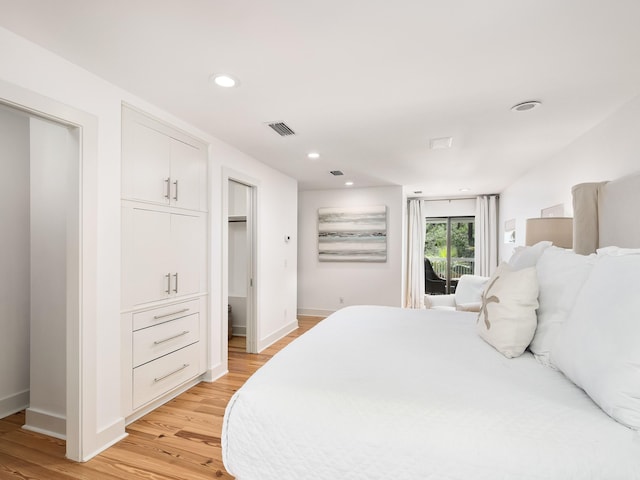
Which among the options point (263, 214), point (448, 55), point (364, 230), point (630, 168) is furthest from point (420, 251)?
point (448, 55)

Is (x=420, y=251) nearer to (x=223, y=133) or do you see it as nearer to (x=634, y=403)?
(x=223, y=133)

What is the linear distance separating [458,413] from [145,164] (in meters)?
2.53

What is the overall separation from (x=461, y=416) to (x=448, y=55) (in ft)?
5.91

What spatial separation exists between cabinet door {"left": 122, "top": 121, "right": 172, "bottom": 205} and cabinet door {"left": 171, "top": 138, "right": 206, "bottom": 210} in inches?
2.8

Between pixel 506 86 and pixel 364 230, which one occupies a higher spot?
pixel 506 86

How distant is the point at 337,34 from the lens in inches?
64.6

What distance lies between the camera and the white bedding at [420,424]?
0.91 meters

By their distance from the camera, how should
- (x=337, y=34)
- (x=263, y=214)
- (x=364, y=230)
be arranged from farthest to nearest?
(x=364, y=230) < (x=263, y=214) < (x=337, y=34)

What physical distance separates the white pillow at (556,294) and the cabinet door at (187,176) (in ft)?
8.66

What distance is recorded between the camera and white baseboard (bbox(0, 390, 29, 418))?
2.50 m

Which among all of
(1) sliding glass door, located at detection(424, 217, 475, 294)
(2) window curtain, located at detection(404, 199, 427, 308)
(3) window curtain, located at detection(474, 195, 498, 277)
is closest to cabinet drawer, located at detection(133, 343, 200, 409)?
(2) window curtain, located at detection(404, 199, 427, 308)

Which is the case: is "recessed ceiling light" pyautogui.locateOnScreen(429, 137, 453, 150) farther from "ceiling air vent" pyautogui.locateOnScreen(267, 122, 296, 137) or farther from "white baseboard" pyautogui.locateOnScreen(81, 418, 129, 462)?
"white baseboard" pyautogui.locateOnScreen(81, 418, 129, 462)

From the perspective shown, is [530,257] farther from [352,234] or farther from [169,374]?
[352,234]

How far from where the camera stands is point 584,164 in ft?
9.78
